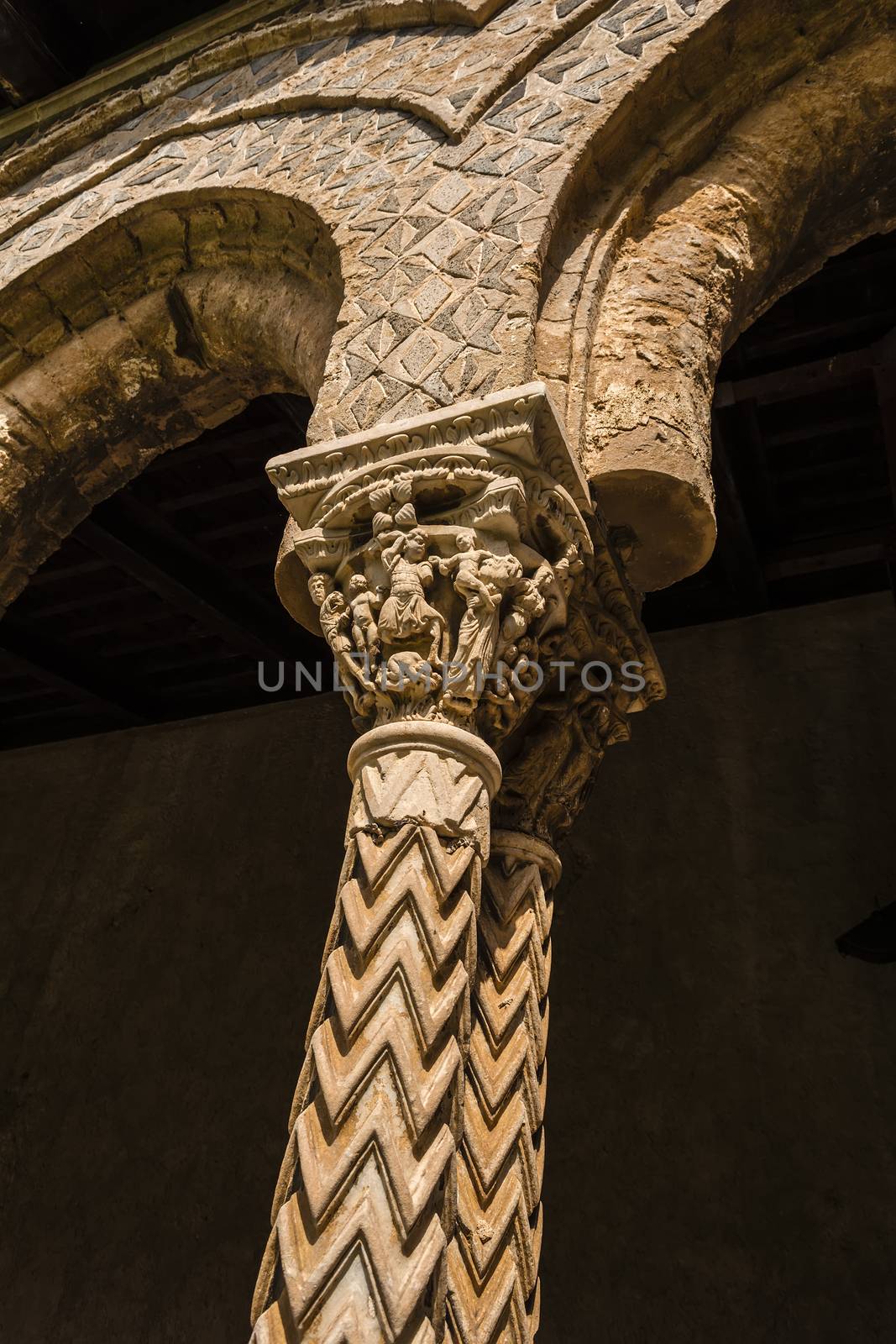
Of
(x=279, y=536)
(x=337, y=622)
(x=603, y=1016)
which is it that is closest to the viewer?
(x=337, y=622)

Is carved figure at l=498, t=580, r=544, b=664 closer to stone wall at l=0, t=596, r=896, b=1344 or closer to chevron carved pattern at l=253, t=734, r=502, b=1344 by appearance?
chevron carved pattern at l=253, t=734, r=502, b=1344

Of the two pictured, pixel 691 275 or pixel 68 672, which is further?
pixel 68 672

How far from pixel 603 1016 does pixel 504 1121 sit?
114 inches

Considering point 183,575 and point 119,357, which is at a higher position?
point 183,575

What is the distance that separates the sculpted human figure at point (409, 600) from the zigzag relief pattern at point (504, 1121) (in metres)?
0.45

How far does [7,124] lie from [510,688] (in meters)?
2.94

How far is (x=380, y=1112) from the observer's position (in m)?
1.50

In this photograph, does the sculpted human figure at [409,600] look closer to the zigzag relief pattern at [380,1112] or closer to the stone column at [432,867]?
the stone column at [432,867]

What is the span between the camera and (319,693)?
238 inches

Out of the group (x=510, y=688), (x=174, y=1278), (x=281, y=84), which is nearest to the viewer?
(x=510, y=688)

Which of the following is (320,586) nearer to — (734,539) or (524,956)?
(524,956)

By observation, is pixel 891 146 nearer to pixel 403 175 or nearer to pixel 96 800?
pixel 403 175

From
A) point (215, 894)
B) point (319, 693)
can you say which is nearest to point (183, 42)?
point (319, 693)

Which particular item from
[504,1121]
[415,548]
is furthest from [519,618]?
[504,1121]
